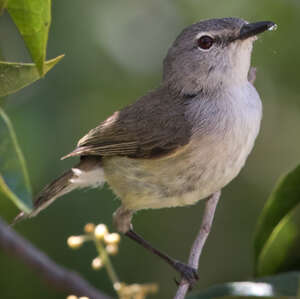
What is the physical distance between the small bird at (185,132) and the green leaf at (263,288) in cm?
82

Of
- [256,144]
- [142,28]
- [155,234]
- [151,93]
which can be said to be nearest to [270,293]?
[151,93]

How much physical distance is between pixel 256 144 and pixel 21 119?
227 cm

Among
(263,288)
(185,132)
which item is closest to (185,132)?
(185,132)

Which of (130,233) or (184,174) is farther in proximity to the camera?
(130,233)

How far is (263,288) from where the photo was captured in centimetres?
302

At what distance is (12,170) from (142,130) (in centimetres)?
239

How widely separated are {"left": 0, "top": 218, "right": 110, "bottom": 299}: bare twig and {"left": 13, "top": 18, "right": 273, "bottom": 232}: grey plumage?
509mm

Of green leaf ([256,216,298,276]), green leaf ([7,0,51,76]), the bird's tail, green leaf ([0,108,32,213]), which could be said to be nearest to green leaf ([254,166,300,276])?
green leaf ([256,216,298,276])

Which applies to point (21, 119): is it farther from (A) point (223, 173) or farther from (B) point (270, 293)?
(B) point (270, 293)

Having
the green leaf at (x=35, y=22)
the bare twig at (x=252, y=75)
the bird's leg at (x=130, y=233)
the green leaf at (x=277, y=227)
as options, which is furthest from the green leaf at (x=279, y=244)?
the green leaf at (x=35, y=22)

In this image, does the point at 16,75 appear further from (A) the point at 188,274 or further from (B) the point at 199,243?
(A) the point at 188,274

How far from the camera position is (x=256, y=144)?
586cm

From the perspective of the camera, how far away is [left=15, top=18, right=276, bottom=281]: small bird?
13.1 feet

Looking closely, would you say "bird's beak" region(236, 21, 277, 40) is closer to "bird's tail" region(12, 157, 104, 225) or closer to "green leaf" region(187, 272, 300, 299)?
"bird's tail" region(12, 157, 104, 225)
